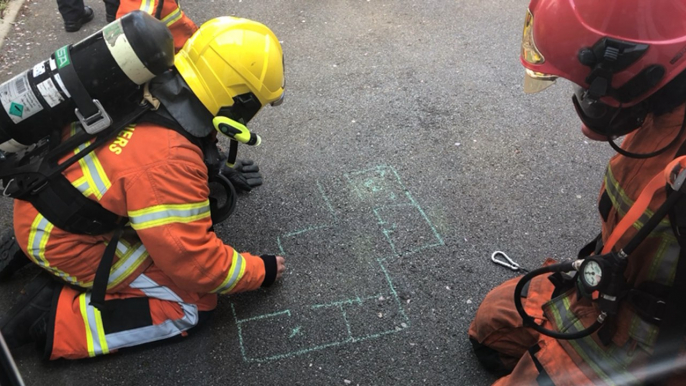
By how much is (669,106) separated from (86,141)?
7.33 ft

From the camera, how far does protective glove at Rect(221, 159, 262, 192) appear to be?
3.39m

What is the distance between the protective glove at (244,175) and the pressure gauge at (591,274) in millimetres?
2272

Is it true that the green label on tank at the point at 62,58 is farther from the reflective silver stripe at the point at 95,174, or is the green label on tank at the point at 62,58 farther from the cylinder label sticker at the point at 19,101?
the reflective silver stripe at the point at 95,174

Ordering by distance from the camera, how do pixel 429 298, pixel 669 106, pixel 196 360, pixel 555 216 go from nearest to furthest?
pixel 669 106
pixel 196 360
pixel 429 298
pixel 555 216

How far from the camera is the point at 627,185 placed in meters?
1.76

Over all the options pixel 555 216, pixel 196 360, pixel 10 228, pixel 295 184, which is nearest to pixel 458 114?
pixel 555 216

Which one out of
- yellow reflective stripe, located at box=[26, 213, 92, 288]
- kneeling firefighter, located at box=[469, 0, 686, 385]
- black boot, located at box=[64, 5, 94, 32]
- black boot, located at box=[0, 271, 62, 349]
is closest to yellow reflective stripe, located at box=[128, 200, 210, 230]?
yellow reflective stripe, located at box=[26, 213, 92, 288]

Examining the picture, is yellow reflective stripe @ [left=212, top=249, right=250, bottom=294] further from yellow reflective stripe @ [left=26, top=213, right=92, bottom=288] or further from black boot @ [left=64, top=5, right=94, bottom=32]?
black boot @ [left=64, top=5, right=94, bottom=32]

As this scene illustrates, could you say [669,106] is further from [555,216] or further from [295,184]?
[295,184]

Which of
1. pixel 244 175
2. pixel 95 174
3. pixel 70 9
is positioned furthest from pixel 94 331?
pixel 70 9

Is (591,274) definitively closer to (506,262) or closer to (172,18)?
(506,262)

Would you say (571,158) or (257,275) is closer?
(257,275)

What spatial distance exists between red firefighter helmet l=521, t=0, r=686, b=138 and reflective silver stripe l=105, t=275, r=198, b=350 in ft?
6.51

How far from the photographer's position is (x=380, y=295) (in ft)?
9.34
